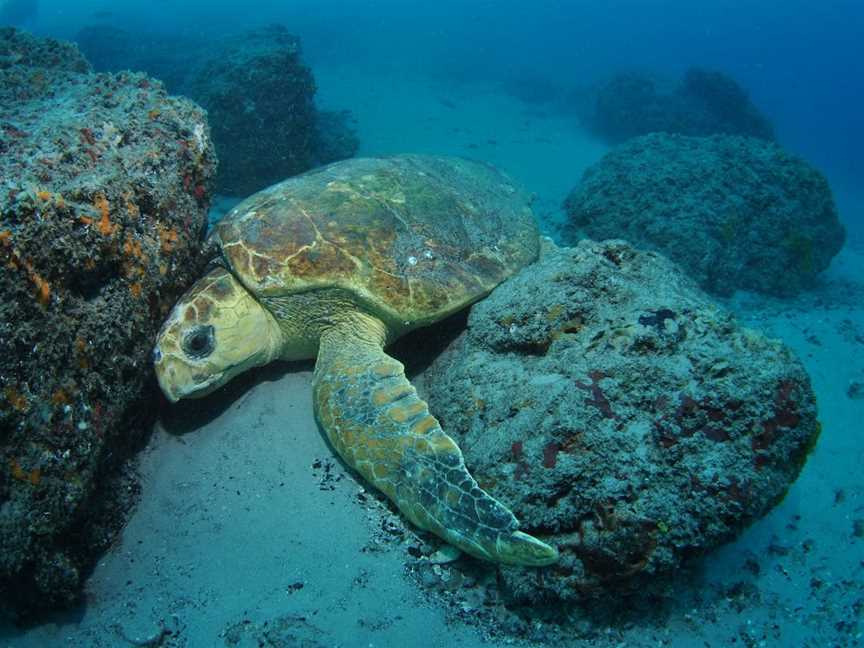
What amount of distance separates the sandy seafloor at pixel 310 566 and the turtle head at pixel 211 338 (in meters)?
0.35

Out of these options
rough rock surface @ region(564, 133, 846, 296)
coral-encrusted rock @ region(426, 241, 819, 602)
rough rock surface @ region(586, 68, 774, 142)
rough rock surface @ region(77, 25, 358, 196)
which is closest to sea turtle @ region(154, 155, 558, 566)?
coral-encrusted rock @ region(426, 241, 819, 602)

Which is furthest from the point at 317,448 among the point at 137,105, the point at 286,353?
the point at 137,105

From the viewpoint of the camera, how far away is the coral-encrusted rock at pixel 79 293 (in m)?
1.87

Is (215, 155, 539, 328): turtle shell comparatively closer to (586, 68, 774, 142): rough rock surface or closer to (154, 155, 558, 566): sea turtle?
(154, 155, 558, 566): sea turtle

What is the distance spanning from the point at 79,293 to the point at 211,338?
0.86 metres

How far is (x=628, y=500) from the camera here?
1919 mm

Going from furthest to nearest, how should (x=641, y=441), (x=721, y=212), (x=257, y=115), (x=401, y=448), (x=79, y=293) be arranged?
1. (x=257, y=115)
2. (x=721, y=212)
3. (x=401, y=448)
4. (x=79, y=293)
5. (x=641, y=441)

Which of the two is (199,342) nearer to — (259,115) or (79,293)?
(79,293)

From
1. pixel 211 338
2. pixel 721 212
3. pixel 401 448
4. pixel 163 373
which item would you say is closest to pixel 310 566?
pixel 401 448

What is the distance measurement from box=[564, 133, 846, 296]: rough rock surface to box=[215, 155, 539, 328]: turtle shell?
2.77 m

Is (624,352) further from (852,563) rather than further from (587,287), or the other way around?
(852,563)

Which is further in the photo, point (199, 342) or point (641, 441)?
point (199, 342)

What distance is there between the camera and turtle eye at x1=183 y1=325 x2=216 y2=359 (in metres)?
2.86

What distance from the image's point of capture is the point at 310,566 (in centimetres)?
240
